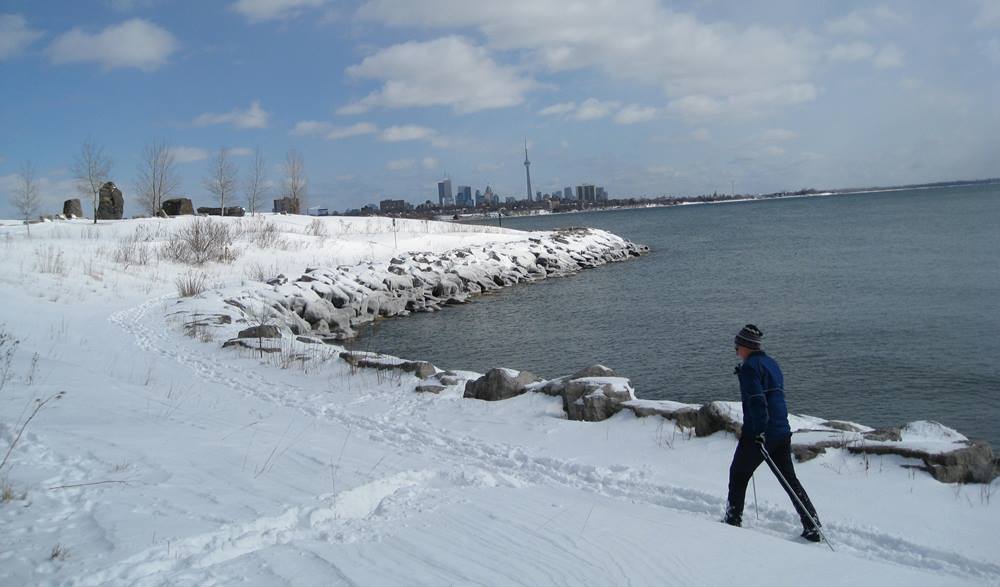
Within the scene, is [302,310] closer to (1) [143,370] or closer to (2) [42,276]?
(2) [42,276]

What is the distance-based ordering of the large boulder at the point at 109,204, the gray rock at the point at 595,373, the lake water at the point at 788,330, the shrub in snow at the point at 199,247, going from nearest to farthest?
the gray rock at the point at 595,373
the lake water at the point at 788,330
the shrub in snow at the point at 199,247
the large boulder at the point at 109,204

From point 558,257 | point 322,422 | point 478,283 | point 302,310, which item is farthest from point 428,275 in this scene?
point 322,422

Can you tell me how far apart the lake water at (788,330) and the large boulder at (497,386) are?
373 centimetres

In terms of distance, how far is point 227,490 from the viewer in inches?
212

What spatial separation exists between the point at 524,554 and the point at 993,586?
3.13m

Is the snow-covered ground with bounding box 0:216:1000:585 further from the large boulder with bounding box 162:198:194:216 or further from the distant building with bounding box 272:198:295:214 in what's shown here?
the distant building with bounding box 272:198:295:214

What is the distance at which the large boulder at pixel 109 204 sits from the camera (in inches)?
1657

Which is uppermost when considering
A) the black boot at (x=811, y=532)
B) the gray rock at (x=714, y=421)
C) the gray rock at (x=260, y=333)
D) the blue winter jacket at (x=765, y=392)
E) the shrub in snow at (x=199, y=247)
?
the shrub in snow at (x=199, y=247)

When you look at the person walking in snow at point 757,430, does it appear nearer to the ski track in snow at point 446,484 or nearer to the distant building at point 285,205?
the ski track in snow at point 446,484

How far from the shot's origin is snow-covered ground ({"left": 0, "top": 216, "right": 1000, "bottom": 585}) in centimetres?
416

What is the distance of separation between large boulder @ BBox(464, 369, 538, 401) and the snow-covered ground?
22 centimetres

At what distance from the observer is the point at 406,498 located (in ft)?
18.2

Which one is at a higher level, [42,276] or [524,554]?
[42,276]

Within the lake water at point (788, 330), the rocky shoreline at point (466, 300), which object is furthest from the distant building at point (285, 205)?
the lake water at point (788, 330)
